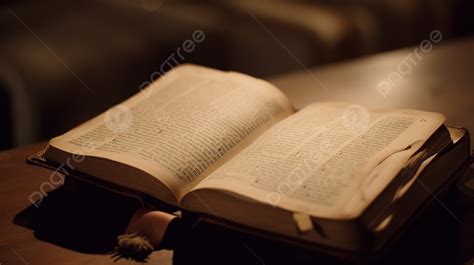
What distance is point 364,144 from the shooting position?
0.87 m

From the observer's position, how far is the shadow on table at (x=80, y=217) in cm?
89

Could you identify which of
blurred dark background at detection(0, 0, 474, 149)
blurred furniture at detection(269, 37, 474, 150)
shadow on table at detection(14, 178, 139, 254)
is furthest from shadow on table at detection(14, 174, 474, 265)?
blurred dark background at detection(0, 0, 474, 149)

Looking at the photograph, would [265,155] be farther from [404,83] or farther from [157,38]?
[157,38]

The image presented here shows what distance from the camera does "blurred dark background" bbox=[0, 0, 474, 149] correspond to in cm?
206

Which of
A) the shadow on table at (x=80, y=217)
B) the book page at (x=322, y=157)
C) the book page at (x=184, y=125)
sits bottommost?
the shadow on table at (x=80, y=217)

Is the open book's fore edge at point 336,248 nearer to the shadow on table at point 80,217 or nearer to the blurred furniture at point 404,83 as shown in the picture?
the shadow on table at point 80,217

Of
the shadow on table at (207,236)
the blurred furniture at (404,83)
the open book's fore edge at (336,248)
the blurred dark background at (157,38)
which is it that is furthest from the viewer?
the blurred dark background at (157,38)

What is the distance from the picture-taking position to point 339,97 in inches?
52.9

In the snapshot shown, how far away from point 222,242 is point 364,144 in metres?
0.24

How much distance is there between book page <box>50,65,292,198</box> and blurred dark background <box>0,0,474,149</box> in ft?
3.23

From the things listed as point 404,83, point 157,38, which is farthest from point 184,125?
point 157,38

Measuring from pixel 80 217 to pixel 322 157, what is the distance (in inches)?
14.9

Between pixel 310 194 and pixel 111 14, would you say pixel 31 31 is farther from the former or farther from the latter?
pixel 310 194

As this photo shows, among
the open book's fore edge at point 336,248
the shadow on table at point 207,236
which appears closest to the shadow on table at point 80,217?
the shadow on table at point 207,236
